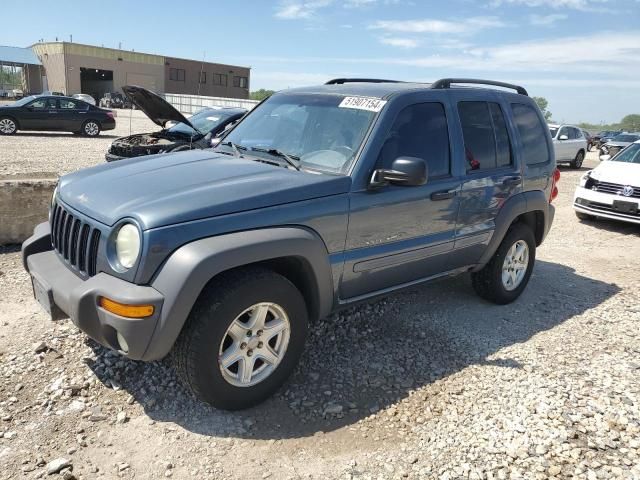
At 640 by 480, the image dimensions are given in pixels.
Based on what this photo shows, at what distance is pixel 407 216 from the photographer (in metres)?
3.64

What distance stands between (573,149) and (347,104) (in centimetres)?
1730

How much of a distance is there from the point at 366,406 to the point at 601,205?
285 inches

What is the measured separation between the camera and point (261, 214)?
9.62 feet

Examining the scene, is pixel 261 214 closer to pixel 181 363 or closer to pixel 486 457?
pixel 181 363

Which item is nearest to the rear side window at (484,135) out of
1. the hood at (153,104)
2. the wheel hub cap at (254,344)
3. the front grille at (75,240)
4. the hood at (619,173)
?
the wheel hub cap at (254,344)

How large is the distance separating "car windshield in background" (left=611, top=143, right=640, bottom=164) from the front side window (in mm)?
7083

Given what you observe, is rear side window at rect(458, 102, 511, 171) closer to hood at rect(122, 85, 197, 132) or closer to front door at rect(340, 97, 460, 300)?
front door at rect(340, 97, 460, 300)

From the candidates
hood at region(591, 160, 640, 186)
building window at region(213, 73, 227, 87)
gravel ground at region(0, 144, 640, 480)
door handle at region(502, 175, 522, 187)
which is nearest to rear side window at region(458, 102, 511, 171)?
door handle at region(502, 175, 522, 187)

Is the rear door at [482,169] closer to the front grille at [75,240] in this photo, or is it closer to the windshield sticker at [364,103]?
the windshield sticker at [364,103]

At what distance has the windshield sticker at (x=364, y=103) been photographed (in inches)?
142

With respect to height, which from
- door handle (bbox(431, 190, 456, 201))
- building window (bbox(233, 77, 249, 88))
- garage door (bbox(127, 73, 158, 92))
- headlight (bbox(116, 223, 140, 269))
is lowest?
garage door (bbox(127, 73, 158, 92))

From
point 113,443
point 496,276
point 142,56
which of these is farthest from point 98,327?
point 142,56

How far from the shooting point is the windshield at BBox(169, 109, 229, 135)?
1015 cm

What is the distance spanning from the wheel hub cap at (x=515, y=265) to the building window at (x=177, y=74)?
220 ft
